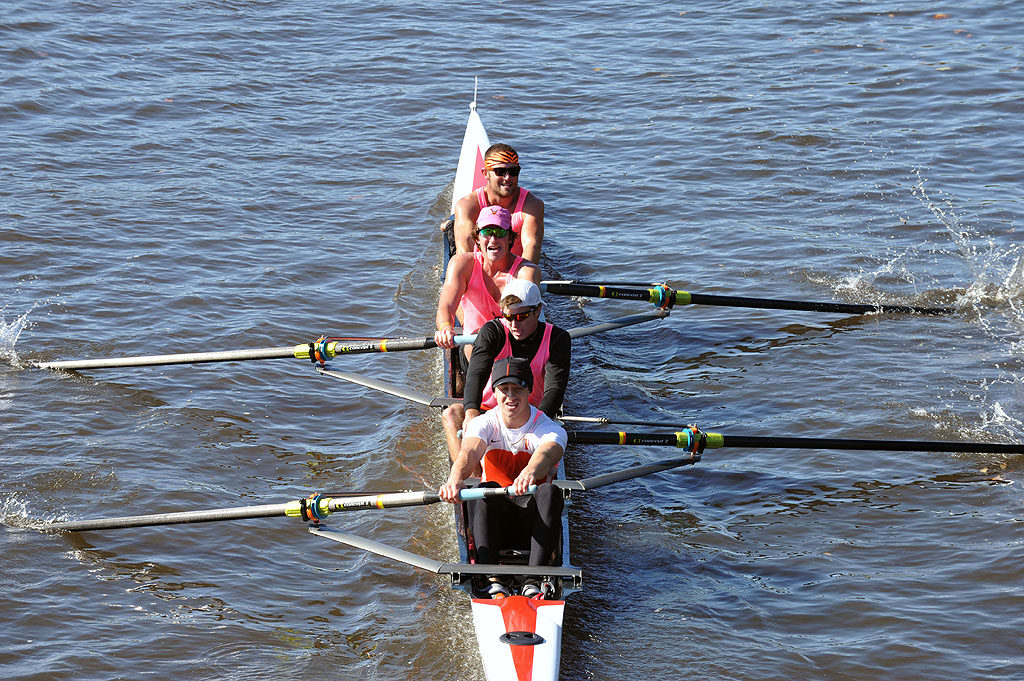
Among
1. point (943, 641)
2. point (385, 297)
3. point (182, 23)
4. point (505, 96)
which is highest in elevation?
point (182, 23)

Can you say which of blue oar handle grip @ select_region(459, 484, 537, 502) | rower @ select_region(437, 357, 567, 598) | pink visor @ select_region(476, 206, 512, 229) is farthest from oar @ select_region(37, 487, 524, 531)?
pink visor @ select_region(476, 206, 512, 229)

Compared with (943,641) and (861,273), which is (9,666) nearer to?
(943,641)

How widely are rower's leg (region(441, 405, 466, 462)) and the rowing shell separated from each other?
69 centimetres

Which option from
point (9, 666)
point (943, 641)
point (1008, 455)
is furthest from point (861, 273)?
point (9, 666)

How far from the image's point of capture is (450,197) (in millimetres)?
12961

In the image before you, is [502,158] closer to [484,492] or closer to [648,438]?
[648,438]

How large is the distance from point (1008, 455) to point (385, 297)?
233 inches

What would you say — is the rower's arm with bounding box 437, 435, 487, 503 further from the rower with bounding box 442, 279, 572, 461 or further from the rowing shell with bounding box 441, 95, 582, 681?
the rower with bounding box 442, 279, 572, 461

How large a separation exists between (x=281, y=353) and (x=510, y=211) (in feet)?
7.37

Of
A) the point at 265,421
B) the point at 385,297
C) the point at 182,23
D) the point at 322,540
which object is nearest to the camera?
the point at 322,540

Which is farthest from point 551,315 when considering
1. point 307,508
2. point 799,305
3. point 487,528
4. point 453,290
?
point 487,528

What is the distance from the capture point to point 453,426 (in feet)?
23.2

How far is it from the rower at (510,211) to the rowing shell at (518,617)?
314 centimetres

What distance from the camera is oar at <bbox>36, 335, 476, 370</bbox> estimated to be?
7.85m
